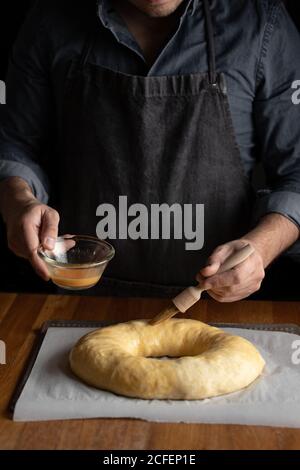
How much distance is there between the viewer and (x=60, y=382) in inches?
60.2

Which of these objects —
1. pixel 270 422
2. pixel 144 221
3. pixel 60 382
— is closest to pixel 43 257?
pixel 60 382

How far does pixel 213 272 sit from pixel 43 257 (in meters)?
0.37

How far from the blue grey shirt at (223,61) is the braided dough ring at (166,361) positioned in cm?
42

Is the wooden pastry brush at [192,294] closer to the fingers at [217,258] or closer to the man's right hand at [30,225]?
the fingers at [217,258]

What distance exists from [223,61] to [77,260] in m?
0.63

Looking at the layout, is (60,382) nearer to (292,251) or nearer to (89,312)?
(89,312)

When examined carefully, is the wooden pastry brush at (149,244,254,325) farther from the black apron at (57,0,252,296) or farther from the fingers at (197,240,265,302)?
the black apron at (57,0,252,296)

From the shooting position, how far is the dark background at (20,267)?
2.26 meters

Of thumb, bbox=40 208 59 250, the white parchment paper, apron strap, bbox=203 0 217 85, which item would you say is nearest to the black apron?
apron strap, bbox=203 0 217 85

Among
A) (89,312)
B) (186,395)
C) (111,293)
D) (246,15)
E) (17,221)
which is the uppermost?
(246,15)

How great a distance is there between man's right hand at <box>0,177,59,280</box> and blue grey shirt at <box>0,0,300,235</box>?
0.50 ft

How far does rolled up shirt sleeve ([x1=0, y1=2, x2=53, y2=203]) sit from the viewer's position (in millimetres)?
2039

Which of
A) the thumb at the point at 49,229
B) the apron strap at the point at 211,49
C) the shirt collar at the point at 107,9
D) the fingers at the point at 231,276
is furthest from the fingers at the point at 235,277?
the shirt collar at the point at 107,9

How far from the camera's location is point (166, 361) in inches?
60.1
